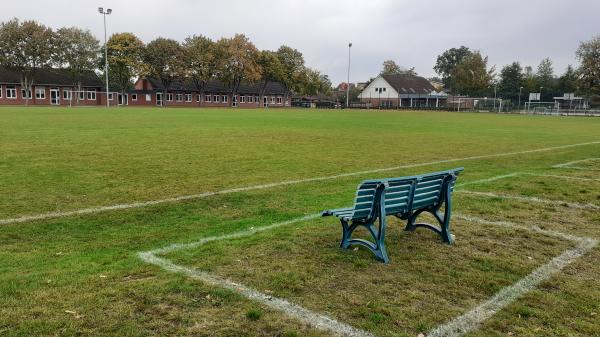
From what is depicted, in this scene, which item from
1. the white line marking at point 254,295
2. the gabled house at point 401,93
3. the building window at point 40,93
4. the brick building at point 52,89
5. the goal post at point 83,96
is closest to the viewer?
the white line marking at point 254,295

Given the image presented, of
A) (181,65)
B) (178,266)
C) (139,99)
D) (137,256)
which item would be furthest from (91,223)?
(139,99)

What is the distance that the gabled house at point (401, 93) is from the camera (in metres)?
100

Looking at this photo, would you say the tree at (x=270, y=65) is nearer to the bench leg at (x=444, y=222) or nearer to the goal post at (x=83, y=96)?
the goal post at (x=83, y=96)

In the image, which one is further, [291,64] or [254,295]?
[291,64]

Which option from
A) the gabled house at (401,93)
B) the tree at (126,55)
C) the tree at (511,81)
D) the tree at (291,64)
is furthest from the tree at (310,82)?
the tree at (511,81)

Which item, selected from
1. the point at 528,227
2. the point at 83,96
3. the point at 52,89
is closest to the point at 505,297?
the point at 528,227

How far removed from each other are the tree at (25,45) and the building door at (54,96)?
692cm

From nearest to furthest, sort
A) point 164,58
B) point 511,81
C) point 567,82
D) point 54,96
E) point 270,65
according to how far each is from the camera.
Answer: point 54,96 → point 164,58 → point 270,65 → point 567,82 → point 511,81

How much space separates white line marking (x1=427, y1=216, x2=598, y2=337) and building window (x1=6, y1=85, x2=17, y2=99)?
77.2 meters

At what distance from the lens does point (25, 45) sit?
62719 millimetres

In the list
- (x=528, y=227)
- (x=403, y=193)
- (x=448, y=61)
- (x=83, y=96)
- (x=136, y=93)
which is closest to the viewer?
(x=403, y=193)

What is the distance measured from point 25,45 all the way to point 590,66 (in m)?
86.9

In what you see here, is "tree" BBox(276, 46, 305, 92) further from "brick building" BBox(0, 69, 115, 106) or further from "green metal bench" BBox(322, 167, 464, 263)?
"green metal bench" BBox(322, 167, 464, 263)

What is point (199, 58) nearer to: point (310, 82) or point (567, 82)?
point (310, 82)
